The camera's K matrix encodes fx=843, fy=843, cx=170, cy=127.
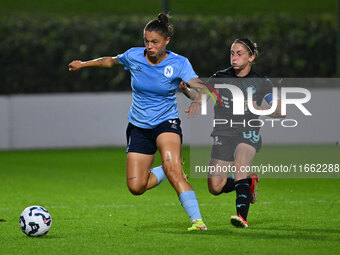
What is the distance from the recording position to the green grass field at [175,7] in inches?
1148

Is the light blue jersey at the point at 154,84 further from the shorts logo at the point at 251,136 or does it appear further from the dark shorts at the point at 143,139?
the shorts logo at the point at 251,136

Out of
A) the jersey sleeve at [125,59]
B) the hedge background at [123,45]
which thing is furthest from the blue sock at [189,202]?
the hedge background at [123,45]

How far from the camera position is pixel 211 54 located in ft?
67.9

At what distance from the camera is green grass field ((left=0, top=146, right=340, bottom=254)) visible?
7.17m

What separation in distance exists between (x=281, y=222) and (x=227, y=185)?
0.72 meters

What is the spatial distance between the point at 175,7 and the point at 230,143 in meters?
21.5

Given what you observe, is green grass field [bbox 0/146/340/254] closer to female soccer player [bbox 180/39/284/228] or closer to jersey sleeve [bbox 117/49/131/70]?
female soccer player [bbox 180/39/284/228]

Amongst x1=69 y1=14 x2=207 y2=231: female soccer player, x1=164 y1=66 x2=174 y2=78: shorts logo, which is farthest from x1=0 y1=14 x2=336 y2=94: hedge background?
x1=164 y1=66 x2=174 y2=78: shorts logo

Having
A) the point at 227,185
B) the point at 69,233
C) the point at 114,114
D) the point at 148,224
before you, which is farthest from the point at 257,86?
the point at 114,114

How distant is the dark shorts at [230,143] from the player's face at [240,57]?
2.24 feet

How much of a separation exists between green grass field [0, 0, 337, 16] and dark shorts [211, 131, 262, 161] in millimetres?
20192

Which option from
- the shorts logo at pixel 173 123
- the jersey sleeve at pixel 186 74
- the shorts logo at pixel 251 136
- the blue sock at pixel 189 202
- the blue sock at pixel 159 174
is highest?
the jersey sleeve at pixel 186 74

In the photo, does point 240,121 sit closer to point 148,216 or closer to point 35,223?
point 148,216

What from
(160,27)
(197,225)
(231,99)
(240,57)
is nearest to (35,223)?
(197,225)
